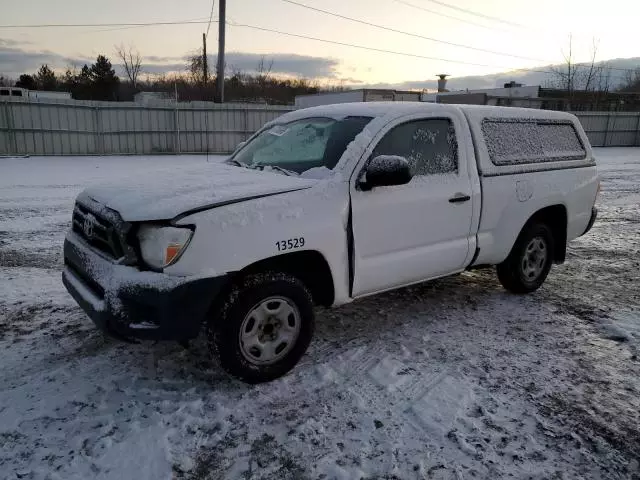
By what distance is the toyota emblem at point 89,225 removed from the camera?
11.0 ft

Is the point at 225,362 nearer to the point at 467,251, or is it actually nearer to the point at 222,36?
the point at 467,251

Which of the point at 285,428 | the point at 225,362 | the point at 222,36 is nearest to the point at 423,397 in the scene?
the point at 285,428

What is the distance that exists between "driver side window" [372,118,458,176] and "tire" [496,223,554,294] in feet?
4.27

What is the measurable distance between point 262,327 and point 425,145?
6.57 ft

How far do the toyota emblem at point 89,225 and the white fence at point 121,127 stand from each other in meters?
17.0

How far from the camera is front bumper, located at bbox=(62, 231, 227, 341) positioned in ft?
9.48

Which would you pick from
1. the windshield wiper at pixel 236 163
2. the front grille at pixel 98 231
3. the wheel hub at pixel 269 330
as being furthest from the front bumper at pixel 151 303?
the windshield wiper at pixel 236 163

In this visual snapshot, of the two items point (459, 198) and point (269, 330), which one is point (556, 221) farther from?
point (269, 330)

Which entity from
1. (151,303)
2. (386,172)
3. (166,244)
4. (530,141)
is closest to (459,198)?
(386,172)

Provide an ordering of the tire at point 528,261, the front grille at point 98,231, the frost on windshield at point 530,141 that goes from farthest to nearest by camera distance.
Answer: the tire at point 528,261 → the frost on windshield at point 530,141 → the front grille at point 98,231

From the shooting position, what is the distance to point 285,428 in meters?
2.93

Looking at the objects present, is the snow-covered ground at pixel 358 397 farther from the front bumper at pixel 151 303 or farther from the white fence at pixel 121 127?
the white fence at pixel 121 127

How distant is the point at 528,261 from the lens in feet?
16.9

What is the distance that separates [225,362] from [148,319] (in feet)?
1.80
